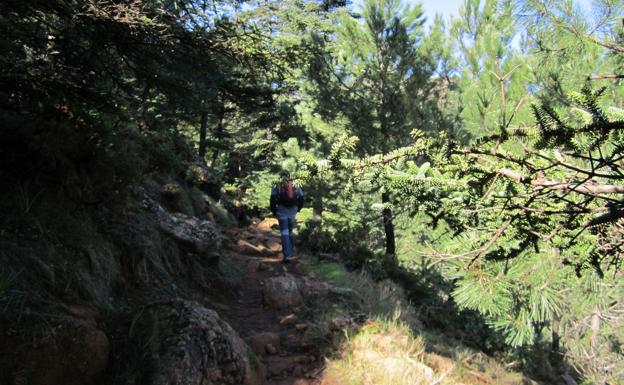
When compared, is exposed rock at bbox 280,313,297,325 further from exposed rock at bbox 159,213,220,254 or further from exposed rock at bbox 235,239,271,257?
exposed rock at bbox 235,239,271,257

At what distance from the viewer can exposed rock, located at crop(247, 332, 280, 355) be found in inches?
168

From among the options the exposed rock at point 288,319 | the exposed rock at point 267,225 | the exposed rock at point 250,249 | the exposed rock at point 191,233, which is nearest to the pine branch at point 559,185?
the exposed rock at point 288,319

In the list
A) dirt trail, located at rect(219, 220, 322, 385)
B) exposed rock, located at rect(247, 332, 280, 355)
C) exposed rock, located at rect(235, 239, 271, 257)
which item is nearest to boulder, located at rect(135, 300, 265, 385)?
dirt trail, located at rect(219, 220, 322, 385)

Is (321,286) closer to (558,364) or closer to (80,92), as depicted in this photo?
(80,92)

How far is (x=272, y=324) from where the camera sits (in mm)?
5176

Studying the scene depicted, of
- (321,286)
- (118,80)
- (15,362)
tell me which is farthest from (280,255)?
(15,362)

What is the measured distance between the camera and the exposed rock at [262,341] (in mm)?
4277

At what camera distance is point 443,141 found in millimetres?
2086

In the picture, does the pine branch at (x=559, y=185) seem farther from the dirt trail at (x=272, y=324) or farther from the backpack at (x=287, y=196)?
the backpack at (x=287, y=196)

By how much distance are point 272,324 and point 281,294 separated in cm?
67

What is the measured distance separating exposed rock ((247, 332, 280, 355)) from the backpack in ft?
12.3

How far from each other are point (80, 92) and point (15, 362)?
2243 millimetres

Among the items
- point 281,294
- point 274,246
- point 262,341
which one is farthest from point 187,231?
point 274,246

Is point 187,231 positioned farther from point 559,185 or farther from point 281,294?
point 559,185
